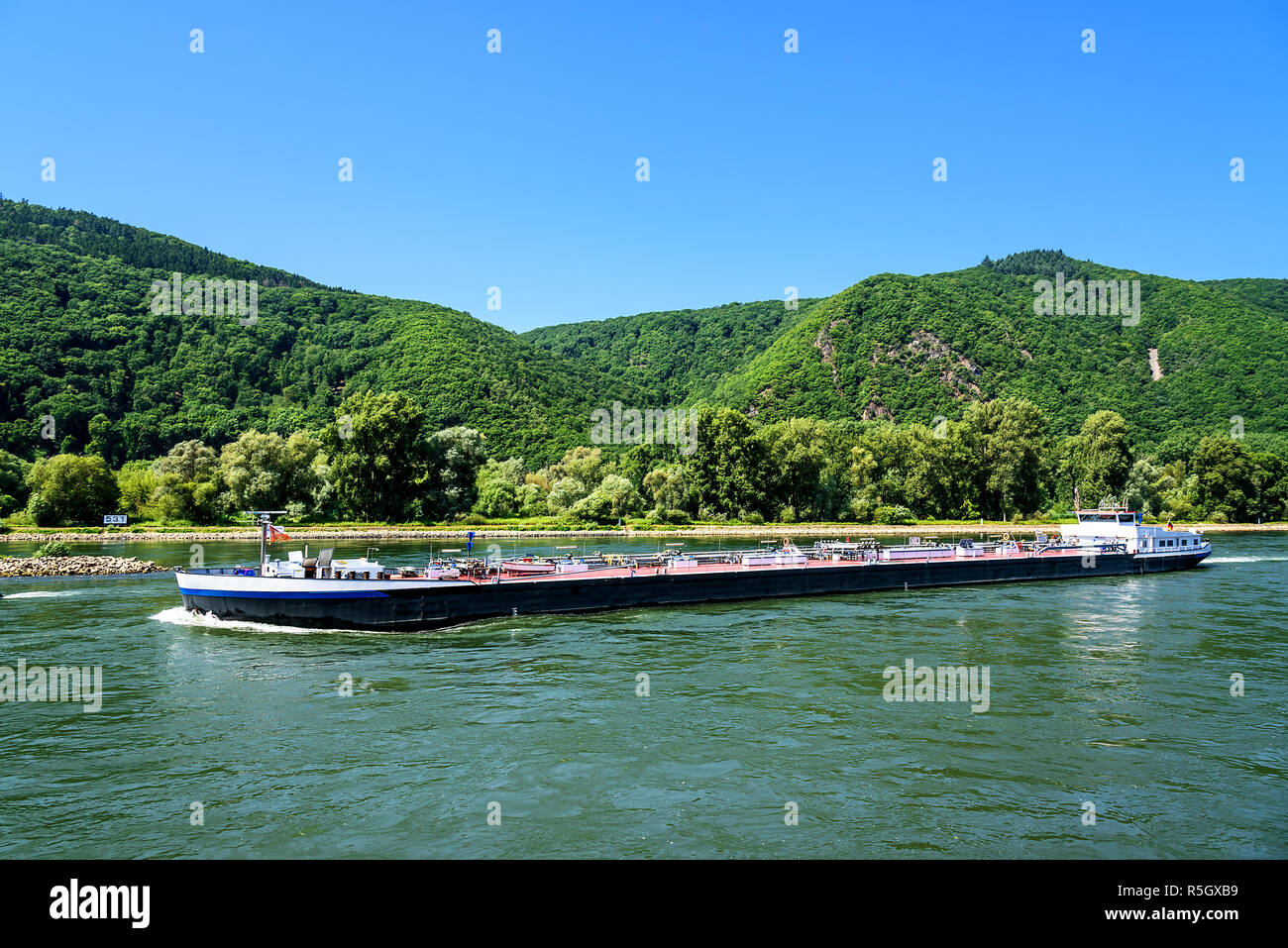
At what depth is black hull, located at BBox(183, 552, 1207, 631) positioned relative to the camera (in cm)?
3916

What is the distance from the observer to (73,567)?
60344 millimetres

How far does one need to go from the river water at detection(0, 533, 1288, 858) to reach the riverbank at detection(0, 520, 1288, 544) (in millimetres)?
62146

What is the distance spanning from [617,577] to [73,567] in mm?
44837

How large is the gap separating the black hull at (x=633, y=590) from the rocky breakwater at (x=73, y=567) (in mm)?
26965

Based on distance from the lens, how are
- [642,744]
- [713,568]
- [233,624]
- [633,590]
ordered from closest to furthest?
[642,744] → [233,624] → [633,590] → [713,568]

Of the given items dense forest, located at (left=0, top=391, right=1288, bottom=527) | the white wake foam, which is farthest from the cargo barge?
dense forest, located at (left=0, top=391, right=1288, bottom=527)

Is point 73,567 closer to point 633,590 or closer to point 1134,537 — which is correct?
point 633,590

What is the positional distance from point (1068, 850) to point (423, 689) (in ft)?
66.4

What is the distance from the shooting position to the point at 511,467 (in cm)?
14400

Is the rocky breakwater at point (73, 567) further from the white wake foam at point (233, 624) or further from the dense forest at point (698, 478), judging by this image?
the dense forest at point (698, 478)

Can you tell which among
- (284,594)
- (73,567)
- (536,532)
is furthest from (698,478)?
(284,594)

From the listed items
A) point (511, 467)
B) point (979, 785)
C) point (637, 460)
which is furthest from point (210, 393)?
point (979, 785)

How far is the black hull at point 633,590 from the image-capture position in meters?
39.2
